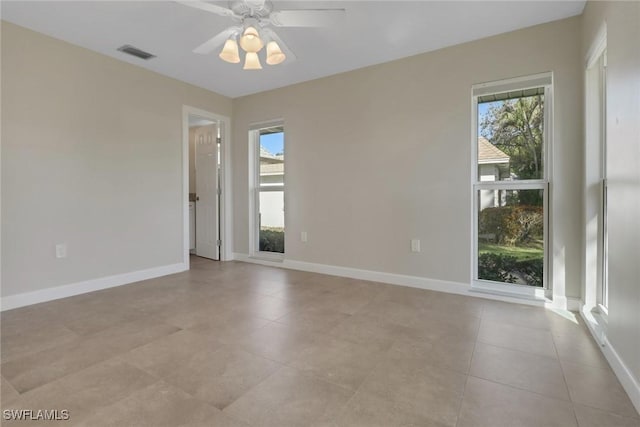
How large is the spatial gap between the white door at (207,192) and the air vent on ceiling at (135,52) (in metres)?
1.50

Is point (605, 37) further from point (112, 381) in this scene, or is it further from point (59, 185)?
point (59, 185)

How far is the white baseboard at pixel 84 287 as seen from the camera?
267cm

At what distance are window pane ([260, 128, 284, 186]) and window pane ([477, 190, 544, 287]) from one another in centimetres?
263

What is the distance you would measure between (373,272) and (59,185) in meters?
3.34

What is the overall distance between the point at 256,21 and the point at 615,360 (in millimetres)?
3174

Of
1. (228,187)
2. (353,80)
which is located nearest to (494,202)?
(353,80)

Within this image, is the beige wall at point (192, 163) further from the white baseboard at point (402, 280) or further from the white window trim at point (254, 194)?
the white baseboard at point (402, 280)

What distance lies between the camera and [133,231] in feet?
11.6

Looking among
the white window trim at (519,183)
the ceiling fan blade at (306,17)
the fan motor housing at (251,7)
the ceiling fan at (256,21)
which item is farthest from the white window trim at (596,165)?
the fan motor housing at (251,7)

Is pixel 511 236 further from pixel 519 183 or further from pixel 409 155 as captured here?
pixel 409 155

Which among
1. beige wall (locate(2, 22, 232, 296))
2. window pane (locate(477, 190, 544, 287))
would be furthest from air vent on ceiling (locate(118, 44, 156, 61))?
window pane (locate(477, 190, 544, 287))

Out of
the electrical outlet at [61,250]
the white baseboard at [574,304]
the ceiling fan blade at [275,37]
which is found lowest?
the white baseboard at [574,304]

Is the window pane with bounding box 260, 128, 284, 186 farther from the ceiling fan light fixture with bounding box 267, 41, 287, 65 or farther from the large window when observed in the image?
the large window

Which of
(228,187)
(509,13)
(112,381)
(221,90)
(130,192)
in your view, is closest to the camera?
(112,381)
